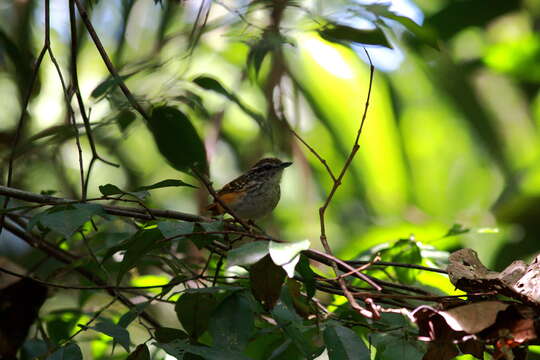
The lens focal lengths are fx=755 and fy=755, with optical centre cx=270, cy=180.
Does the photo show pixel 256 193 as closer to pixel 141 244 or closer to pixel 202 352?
pixel 141 244

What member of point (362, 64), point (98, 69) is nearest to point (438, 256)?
point (362, 64)

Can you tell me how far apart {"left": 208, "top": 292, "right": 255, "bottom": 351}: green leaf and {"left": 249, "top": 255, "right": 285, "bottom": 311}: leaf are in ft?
0.47

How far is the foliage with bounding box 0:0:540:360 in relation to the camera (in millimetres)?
2441

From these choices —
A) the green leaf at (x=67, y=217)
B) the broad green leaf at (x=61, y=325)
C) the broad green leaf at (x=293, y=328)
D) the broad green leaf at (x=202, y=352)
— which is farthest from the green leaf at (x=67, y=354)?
the broad green leaf at (x=61, y=325)

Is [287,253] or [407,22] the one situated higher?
[407,22]

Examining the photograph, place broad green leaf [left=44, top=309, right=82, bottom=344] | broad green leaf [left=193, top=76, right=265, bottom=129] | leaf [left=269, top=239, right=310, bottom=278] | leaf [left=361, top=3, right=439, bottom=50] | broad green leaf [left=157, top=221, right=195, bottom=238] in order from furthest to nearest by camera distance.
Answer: broad green leaf [left=44, top=309, right=82, bottom=344] < broad green leaf [left=193, top=76, right=265, bottom=129] < leaf [left=361, top=3, right=439, bottom=50] < broad green leaf [left=157, top=221, right=195, bottom=238] < leaf [left=269, top=239, right=310, bottom=278]

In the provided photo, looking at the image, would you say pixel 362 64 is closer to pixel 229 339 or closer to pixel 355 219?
pixel 355 219

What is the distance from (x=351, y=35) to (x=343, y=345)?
1320 millimetres

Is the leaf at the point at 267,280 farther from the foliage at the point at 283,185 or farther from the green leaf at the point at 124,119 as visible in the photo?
the green leaf at the point at 124,119

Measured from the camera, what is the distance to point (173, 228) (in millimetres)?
2277

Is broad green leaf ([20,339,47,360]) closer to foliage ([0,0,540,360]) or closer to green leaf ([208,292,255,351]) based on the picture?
foliage ([0,0,540,360])

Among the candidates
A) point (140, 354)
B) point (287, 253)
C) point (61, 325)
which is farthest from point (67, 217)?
point (61, 325)

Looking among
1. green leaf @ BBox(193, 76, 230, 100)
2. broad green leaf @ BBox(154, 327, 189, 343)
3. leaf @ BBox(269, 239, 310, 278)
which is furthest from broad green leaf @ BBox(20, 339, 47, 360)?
leaf @ BBox(269, 239, 310, 278)

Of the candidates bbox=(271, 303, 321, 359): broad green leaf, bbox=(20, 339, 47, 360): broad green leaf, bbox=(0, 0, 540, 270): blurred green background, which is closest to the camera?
bbox=(271, 303, 321, 359): broad green leaf
